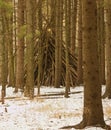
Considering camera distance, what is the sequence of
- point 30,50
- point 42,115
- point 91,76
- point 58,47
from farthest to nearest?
point 58,47
point 30,50
point 42,115
point 91,76

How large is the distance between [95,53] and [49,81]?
13.8 meters

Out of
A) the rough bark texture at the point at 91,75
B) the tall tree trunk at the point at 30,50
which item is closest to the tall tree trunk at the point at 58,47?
the tall tree trunk at the point at 30,50

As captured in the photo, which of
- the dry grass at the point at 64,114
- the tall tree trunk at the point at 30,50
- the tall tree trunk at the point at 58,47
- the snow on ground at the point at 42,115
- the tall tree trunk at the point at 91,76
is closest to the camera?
the tall tree trunk at the point at 91,76

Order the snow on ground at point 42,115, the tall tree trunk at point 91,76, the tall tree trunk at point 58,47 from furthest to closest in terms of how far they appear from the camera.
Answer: the tall tree trunk at point 58,47, the snow on ground at point 42,115, the tall tree trunk at point 91,76

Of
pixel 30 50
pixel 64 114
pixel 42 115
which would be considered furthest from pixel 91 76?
pixel 30 50

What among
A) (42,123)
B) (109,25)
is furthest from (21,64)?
(42,123)

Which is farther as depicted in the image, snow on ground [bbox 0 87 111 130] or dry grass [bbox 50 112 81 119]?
dry grass [bbox 50 112 81 119]

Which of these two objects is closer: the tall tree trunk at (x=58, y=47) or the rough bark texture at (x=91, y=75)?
the rough bark texture at (x=91, y=75)

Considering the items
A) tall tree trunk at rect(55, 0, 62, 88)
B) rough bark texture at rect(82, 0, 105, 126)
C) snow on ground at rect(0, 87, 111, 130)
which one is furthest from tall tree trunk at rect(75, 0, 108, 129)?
tall tree trunk at rect(55, 0, 62, 88)

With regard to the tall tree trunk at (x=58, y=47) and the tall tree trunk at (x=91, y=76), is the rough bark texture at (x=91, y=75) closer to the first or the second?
the tall tree trunk at (x=91, y=76)

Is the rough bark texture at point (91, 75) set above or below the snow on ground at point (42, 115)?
above

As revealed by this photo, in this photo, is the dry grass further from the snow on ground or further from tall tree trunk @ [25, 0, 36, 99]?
tall tree trunk @ [25, 0, 36, 99]

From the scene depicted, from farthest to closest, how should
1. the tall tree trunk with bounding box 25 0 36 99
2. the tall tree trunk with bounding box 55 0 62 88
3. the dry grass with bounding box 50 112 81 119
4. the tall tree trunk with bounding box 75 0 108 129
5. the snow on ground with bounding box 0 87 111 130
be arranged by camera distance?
the tall tree trunk with bounding box 55 0 62 88 → the tall tree trunk with bounding box 25 0 36 99 → the dry grass with bounding box 50 112 81 119 → the snow on ground with bounding box 0 87 111 130 → the tall tree trunk with bounding box 75 0 108 129

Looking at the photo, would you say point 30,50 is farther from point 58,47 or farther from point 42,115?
point 58,47
